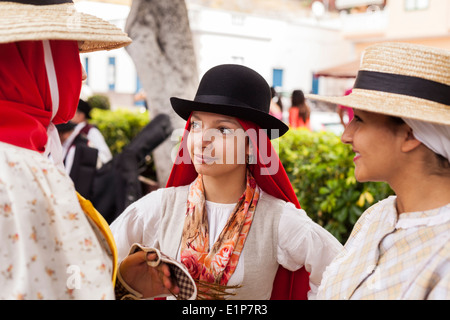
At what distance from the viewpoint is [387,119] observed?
181 cm

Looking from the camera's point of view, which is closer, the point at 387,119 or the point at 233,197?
the point at 387,119

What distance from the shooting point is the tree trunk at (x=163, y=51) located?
20.7 ft

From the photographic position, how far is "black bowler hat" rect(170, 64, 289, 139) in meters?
2.36

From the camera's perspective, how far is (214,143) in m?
2.38

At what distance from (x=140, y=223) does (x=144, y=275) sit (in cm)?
65

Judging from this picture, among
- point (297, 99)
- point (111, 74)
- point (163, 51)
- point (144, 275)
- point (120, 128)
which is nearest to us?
point (144, 275)

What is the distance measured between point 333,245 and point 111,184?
9.51ft

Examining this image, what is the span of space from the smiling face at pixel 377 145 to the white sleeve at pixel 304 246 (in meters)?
0.55

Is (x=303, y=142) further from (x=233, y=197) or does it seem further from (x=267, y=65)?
(x=267, y=65)

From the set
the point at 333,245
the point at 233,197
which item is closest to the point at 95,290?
the point at 233,197

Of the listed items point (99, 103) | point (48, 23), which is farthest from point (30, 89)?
point (99, 103)

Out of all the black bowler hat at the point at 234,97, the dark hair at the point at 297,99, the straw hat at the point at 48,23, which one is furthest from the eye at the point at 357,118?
the dark hair at the point at 297,99

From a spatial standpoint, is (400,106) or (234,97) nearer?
(400,106)

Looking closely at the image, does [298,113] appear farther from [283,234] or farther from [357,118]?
[357,118]
